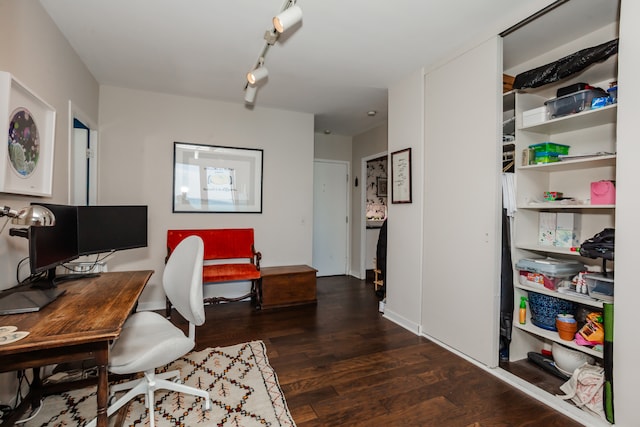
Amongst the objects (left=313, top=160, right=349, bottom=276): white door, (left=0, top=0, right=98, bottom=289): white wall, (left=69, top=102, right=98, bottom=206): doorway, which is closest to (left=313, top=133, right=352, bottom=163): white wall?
(left=313, top=160, right=349, bottom=276): white door

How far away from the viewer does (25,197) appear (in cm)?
179

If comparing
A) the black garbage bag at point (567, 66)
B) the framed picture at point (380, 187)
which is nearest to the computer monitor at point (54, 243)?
the black garbage bag at point (567, 66)

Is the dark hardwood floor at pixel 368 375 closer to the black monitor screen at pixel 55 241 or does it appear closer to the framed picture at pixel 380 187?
the black monitor screen at pixel 55 241

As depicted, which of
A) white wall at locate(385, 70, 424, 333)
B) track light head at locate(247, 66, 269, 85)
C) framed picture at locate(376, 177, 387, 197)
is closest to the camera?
track light head at locate(247, 66, 269, 85)

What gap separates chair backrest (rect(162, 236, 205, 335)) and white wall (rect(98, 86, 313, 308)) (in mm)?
1721

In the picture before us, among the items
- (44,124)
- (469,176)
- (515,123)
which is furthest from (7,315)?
A: (515,123)

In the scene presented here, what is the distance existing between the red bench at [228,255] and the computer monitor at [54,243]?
141cm

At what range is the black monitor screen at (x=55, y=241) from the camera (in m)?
1.47

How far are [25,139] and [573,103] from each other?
3296 millimetres

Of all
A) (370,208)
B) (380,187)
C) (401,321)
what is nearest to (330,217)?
(370,208)

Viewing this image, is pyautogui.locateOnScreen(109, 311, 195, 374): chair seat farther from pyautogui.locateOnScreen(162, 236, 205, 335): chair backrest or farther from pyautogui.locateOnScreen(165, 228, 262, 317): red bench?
pyautogui.locateOnScreen(165, 228, 262, 317): red bench

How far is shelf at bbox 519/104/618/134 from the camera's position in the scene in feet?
6.00

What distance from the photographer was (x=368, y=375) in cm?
212

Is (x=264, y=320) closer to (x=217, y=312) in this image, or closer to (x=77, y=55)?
(x=217, y=312)
